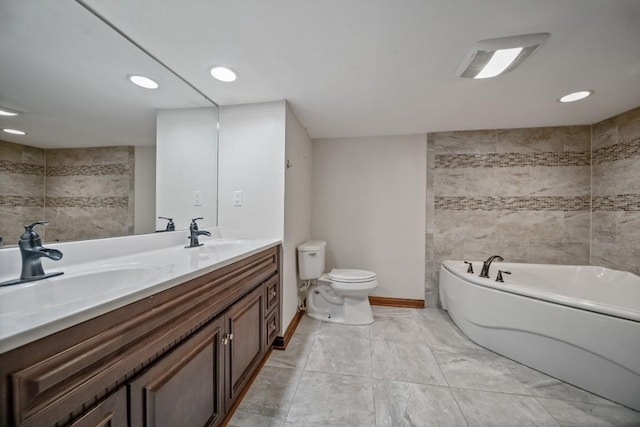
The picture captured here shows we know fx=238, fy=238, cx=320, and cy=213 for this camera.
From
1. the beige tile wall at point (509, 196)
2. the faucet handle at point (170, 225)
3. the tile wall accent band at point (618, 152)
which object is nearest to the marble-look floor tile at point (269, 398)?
the faucet handle at point (170, 225)

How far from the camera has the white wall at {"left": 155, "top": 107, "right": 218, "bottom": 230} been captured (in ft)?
5.20

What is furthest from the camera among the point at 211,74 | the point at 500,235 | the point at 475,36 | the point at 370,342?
the point at 500,235

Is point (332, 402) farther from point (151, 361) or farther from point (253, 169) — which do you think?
point (253, 169)

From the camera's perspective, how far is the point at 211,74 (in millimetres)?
1552

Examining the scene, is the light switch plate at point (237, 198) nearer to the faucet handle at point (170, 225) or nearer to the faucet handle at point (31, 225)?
the faucet handle at point (170, 225)

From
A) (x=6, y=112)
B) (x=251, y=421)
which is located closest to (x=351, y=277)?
(x=251, y=421)

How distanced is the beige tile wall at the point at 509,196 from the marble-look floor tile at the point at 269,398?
1898mm

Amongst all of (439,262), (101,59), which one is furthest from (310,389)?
(101,59)

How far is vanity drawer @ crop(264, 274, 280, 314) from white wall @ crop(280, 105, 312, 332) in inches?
3.9

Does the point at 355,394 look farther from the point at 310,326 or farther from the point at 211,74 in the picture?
the point at 211,74

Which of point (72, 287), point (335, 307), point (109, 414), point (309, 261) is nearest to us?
point (109, 414)

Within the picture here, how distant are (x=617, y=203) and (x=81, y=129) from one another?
4.03 metres

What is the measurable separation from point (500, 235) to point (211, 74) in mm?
3114

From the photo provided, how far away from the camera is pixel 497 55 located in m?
1.35
